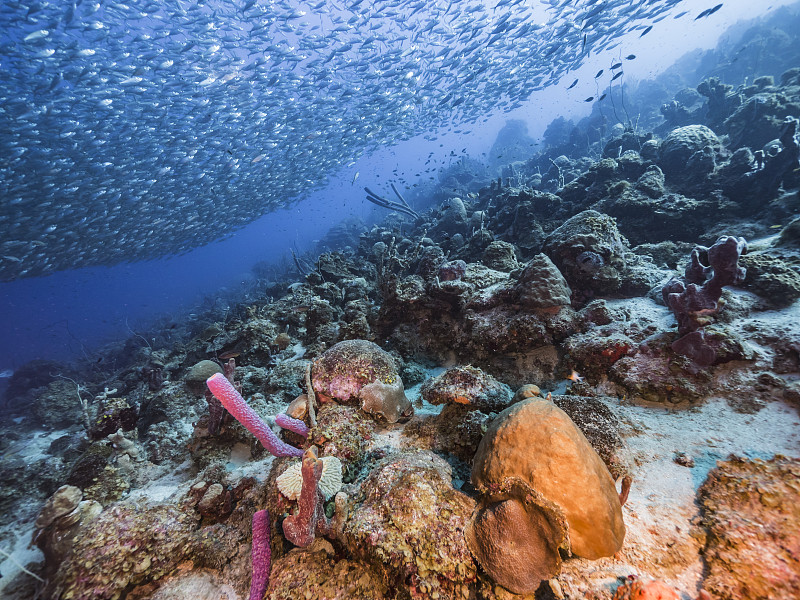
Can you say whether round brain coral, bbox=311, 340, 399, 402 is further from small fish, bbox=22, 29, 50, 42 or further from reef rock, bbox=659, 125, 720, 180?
small fish, bbox=22, 29, 50, 42

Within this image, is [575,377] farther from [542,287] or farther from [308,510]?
[308,510]

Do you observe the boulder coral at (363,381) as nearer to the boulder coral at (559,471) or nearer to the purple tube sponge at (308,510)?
the purple tube sponge at (308,510)

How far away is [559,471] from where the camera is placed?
191cm

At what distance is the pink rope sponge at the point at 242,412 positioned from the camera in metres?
2.64

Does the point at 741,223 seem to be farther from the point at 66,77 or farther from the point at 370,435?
the point at 66,77

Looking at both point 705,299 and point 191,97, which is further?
point 191,97

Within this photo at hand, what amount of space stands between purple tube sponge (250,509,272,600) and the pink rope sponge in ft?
2.45

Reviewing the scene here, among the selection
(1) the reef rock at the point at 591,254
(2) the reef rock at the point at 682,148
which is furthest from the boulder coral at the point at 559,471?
(2) the reef rock at the point at 682,148

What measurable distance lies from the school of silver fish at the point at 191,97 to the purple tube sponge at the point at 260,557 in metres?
17.2

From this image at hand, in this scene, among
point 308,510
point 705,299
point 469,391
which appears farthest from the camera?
point 469,391

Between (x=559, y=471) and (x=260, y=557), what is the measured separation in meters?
2.28

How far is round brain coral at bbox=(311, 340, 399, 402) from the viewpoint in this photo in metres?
3.61

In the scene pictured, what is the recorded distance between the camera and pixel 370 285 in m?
8.80

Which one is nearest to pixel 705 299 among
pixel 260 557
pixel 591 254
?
pixel 591 254
